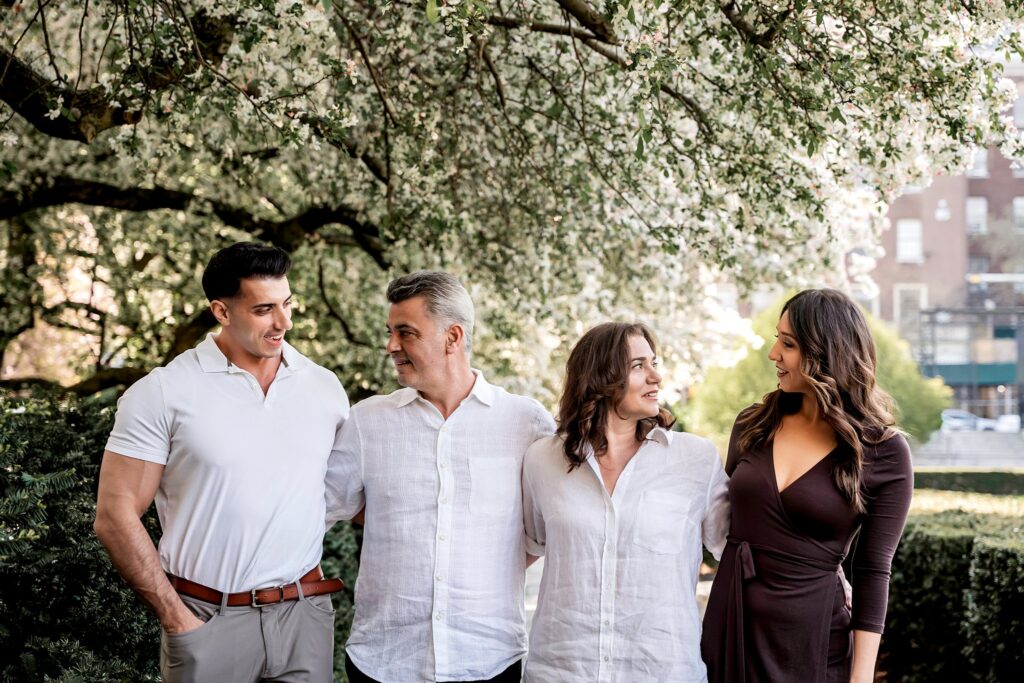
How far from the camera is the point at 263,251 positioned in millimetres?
3359

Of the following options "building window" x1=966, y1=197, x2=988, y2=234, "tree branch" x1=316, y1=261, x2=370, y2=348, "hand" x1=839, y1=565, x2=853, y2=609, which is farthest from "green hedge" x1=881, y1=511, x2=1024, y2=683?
"building window" x1=966, y1=197, x2=988, y2=234

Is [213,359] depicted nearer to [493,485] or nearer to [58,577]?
[493,485]

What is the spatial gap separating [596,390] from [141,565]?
4.68 feet

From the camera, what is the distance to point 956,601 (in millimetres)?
6531

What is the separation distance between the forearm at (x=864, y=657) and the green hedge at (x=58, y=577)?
2471 millimetres

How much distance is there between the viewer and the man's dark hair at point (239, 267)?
3338mm

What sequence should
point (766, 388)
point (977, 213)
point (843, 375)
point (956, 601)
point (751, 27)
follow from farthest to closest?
1. point (977, 213)
2. point (766, 388)
3. point (956, 601)
4. point (751, 27)
5. point (843, 375)

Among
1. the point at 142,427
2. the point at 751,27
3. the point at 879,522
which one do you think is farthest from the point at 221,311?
the point at 751,27

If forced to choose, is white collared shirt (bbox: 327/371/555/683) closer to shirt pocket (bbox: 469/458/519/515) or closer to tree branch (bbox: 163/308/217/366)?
shirt pocket (bbox: 469/458/519/515)

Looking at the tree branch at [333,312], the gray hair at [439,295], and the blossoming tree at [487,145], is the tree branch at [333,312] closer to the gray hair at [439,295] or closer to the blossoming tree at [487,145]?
the blossoming tree at [487,145]

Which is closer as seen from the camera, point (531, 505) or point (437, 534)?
point (437, 534)

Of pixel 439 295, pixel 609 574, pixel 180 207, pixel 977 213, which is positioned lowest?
pixel 609 574

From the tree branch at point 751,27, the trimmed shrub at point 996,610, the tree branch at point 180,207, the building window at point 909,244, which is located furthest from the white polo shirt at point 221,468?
the building window at point 909,244

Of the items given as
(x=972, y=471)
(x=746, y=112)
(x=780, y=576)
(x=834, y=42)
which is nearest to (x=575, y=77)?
(x=746, y=112)
